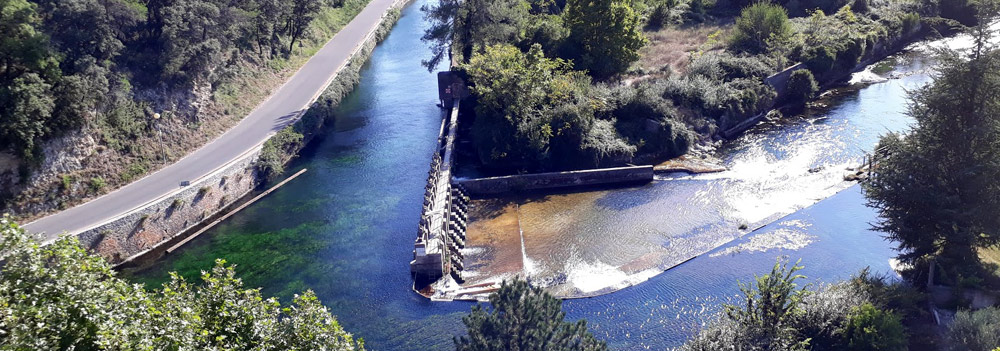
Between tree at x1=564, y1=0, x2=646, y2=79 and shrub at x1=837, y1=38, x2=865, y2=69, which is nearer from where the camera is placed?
tree at x1=564, y1=0, x2=646, y2=79

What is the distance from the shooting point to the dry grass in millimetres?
65312

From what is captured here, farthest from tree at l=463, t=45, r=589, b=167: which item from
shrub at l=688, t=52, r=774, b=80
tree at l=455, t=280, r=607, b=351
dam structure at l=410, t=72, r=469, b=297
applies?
tree at l=455, t=280, r=607, b=351

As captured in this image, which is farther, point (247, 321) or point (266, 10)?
point (266, 10)

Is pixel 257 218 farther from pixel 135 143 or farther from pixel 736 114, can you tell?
pixel 736 114

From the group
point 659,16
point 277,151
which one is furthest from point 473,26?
point 659,16

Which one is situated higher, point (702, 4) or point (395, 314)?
point (702, 4)

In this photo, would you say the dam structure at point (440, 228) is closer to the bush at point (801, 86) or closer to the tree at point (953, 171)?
the tree at point (953, 171)

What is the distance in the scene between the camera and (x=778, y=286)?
26641mm

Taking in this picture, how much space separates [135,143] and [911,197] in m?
47.1

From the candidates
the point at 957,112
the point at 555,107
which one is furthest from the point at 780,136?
the point at 957,112

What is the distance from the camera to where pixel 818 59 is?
2581 inches

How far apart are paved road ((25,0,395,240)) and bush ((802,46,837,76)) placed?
46.8 meters

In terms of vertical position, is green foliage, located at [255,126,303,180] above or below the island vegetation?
below

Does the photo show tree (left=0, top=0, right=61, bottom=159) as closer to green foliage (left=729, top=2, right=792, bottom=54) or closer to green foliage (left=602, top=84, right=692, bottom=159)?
green foliage (left=602, top=84, right=692, bottom=159)
